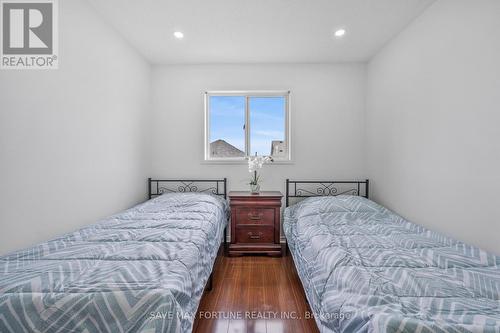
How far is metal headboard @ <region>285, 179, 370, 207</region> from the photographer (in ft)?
10.8

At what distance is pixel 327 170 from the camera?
3322mm

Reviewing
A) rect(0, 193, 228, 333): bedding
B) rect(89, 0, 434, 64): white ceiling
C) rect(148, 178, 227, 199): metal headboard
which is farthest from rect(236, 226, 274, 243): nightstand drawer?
rect(89, 0, 434, 64): white ceiling

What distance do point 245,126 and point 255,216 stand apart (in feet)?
4.36

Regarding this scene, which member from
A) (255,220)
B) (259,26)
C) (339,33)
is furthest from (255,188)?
(339,33)

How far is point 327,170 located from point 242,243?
1552 millimetres

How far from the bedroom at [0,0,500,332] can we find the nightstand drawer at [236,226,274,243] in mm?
18

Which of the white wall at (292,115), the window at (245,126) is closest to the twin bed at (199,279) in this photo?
the white wall at (292,115)

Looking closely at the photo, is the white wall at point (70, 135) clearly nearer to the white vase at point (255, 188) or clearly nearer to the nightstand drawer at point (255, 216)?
the nightstand drawer at point (255, 216)

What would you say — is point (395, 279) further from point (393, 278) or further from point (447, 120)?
point (447, 120)

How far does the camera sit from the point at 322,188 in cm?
334

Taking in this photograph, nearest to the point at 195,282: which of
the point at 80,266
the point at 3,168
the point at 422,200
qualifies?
the point at 80,266

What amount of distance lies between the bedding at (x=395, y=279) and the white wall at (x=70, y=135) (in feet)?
6.27

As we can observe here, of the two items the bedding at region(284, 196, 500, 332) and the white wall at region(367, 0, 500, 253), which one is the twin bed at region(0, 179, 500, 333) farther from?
the white wall at region(367, 0, 500, 253)

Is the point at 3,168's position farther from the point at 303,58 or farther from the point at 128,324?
the point at 303,58
